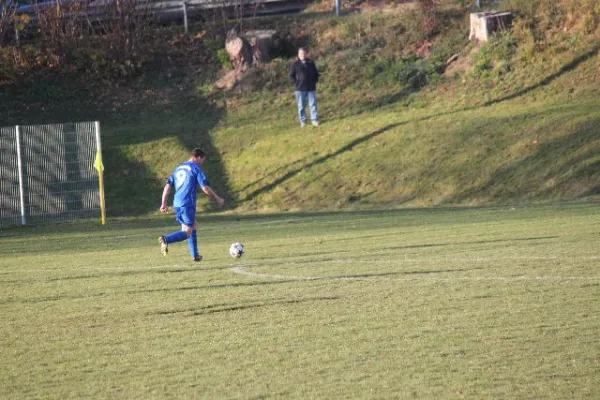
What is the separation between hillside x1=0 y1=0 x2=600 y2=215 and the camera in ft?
85.9

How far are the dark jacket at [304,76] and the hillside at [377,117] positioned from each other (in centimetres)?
132

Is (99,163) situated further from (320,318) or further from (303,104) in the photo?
(320,318)

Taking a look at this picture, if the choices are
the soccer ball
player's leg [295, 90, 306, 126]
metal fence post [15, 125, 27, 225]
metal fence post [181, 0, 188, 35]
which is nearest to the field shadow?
the soccer ball

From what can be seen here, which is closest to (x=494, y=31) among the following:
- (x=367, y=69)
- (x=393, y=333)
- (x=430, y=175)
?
(x=367, y=69)

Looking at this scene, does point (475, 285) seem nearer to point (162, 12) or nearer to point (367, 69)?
point (367, 69)

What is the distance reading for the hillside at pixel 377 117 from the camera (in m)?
26.2

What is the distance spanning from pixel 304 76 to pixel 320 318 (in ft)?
64.5

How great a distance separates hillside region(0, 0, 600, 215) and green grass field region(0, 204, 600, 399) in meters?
7.51

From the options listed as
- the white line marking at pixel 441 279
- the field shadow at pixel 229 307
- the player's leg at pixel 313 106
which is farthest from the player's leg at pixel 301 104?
the field shadow at pixel 229 307

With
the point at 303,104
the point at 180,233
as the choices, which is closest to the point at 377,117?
the point at 303,104

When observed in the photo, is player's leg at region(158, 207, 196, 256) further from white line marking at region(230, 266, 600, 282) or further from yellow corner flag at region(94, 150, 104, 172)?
yellow corner flag at region(94, 150, 104, 172)

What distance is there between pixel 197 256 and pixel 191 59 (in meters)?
22.5

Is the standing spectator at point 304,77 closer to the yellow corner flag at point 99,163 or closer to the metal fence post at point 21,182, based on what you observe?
the yellow corner flag at point 99,163

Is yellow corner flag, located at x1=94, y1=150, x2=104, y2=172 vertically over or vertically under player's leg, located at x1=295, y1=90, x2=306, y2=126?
under
